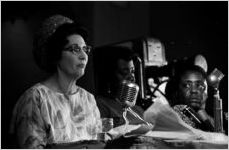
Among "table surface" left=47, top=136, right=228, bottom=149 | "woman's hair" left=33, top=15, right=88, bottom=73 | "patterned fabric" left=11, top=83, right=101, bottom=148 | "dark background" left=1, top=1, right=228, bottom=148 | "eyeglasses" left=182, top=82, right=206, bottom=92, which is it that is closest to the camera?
"table surface" left=47, top=136, right=228, bottom=149

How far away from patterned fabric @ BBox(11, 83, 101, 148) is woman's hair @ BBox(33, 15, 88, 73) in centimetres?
14

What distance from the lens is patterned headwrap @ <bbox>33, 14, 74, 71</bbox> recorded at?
1.92 meters

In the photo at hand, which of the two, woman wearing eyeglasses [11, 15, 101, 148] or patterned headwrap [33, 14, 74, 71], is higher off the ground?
patterned headwrap [33, 14, 74, 71]

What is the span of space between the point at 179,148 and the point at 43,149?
57 centimetres

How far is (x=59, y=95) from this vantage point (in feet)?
6.24

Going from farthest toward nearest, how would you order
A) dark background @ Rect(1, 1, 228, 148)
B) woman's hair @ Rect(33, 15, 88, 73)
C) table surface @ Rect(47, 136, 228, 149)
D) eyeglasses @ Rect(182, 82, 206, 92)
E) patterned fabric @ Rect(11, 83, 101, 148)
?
eyeglasses @ Rect(182, 82, 206, 92) → dark background @ Rect(1, 1, 228, 148) → woman's hair @ Rect(33, 15, 88, 73) → patterned fabric @ Rect(11, 83, 101, 148) → table surface @ Rect(47, 136, 228, 149)

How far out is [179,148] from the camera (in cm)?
146

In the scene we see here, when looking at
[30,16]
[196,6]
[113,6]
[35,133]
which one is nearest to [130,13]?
[113,6]

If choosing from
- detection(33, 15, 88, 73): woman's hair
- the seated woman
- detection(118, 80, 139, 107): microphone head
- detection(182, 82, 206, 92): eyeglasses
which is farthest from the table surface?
detection(182, 82, 206, 92): eyeglasses

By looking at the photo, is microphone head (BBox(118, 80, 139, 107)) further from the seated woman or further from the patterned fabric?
the seated woman

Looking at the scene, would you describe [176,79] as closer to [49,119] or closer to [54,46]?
[54,46]

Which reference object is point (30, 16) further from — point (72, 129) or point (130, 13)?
point (130, 13)

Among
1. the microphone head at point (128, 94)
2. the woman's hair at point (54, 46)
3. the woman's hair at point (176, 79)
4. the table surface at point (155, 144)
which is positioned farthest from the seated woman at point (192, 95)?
the table surface at point (155, 144)

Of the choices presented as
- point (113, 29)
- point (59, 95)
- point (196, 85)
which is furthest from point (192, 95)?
point (59, 95)
